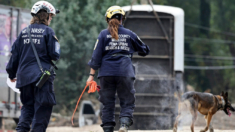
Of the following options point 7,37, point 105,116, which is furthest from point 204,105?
point 7,37

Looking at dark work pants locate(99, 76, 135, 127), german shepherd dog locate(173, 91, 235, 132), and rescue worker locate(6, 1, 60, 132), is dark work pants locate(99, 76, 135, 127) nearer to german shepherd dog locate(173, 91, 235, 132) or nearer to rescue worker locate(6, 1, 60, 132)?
rescue worker locate(6, 1, 60, 132)

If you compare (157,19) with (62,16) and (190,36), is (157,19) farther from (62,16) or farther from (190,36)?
(190,36)

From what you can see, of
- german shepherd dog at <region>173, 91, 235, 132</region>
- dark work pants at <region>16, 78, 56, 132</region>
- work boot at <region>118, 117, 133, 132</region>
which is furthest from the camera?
german shepherd dog at <region>173, 91, 235, 132</region>

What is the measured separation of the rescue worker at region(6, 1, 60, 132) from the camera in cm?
621

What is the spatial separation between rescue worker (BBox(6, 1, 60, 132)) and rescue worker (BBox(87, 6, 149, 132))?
763 millimetres

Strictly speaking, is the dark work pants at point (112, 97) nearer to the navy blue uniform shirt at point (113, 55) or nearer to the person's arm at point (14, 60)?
the navy blue uniform shirt at point (113, 55)

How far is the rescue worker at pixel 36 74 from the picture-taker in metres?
6.21

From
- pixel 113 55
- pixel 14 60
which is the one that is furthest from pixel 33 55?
pixel 113 55

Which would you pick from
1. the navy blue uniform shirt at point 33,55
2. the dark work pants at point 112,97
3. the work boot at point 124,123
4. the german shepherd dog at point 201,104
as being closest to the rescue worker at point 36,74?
the navy blue uniform shirt at point 33,55

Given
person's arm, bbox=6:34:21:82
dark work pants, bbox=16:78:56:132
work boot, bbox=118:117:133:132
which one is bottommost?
work boot, bbox=118:117:133:132

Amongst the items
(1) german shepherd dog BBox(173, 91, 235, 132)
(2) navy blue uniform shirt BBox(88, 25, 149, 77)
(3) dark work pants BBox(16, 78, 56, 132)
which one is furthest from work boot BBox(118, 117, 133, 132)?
(1) german shepherd dog BBox(173, 91, 235, 132)

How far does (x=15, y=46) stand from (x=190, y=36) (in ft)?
98.5

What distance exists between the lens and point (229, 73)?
33.9 meters

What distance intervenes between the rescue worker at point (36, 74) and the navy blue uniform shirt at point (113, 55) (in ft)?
2.33
